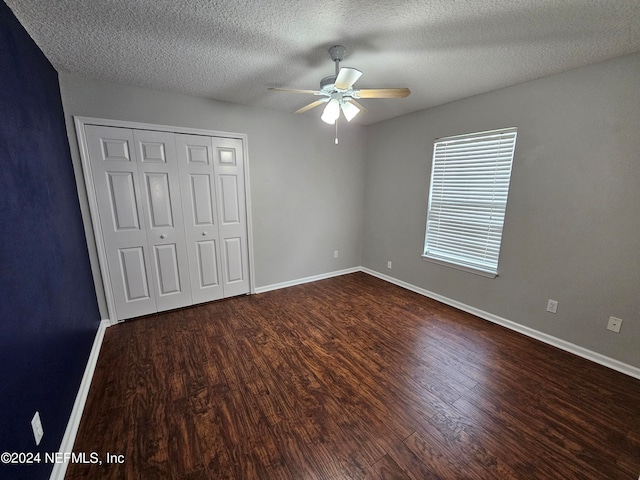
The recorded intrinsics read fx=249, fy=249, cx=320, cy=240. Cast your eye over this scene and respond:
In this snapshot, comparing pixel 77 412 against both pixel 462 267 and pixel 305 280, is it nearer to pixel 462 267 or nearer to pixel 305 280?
pixel 305 280

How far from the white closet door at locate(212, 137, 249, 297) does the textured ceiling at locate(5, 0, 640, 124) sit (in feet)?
2.53

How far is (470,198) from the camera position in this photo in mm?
2926

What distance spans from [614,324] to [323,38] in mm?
3210

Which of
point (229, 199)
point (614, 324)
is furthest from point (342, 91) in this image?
point (614, 324)

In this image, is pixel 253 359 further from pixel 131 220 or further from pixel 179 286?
pixel 131 220

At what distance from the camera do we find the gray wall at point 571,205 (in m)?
1.96

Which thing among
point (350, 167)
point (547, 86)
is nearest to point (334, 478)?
point (547, 86)

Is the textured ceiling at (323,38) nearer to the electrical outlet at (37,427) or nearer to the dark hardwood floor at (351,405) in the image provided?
the electrical outlet at (37,427)

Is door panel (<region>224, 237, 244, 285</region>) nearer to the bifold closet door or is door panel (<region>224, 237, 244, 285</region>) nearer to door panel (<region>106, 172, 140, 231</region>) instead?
the bifold closet door

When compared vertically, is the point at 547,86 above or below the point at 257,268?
above

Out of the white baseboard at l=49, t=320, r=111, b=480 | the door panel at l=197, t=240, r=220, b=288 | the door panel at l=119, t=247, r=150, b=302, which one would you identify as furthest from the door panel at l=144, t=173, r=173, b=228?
the white baseboard at l=49, t=320, r=111, b=480

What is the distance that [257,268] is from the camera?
Answer: 356 centimetres

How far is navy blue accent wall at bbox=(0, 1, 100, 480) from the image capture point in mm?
1044

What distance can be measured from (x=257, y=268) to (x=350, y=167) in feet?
7.22
